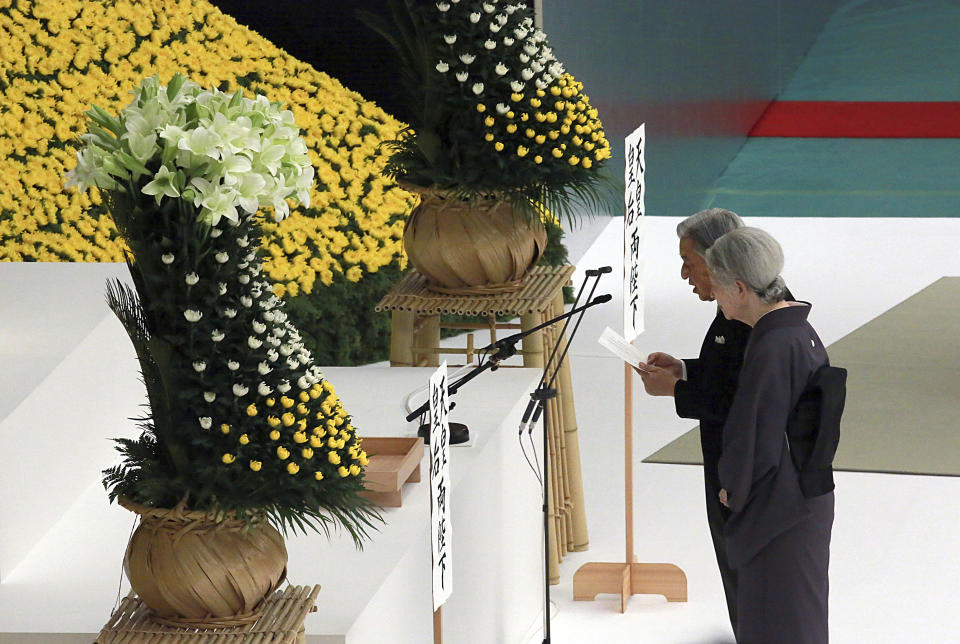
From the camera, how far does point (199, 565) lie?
189cm

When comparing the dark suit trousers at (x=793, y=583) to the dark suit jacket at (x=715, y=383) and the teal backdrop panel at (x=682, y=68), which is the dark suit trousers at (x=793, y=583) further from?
the teal backdrop panel at (x=682, y=68)

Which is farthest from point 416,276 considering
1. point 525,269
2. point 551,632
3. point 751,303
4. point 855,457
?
point 855,457

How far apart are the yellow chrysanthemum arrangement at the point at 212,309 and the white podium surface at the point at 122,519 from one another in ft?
1.17

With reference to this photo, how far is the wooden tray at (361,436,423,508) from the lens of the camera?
8.83 ft

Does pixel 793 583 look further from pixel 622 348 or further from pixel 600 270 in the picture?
pixel 600 270

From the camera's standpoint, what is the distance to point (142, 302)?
6.10 feet

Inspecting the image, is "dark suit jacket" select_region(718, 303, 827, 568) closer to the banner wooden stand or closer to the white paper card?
the white paper card

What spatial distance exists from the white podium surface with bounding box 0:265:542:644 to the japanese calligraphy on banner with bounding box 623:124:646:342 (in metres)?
0.54

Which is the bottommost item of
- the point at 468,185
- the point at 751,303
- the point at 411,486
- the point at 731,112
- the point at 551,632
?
the point at 551,632

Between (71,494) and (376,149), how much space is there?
468 centimetres

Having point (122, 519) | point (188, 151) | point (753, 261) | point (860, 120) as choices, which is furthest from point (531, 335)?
point (860, 120)

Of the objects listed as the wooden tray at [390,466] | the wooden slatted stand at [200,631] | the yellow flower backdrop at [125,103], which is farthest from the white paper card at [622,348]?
the yellow flower backdrop at [125,103]

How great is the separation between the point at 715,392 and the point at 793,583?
0.51 m

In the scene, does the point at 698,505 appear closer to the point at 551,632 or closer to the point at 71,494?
the point at 551,632
